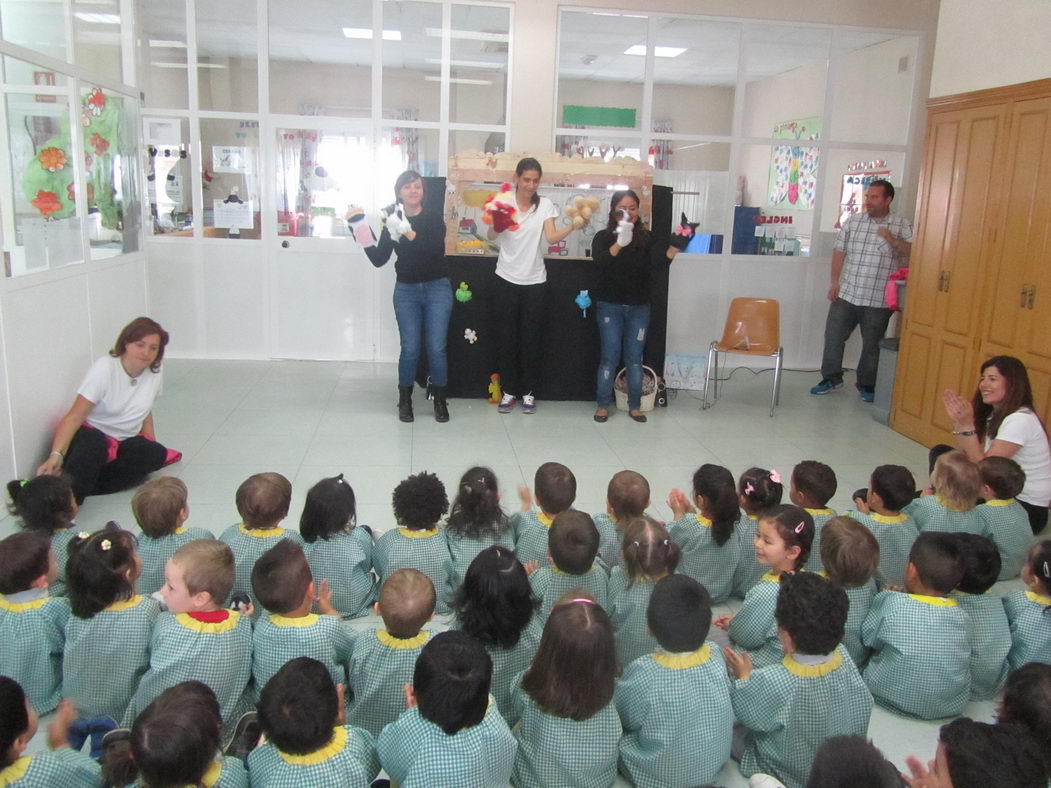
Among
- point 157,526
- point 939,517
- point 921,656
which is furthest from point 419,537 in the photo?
point 939,517

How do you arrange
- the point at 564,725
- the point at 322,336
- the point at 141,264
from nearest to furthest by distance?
the point at 564,725 → the point at 141,264 → the point at 322,336

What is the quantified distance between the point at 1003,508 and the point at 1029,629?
0.79m

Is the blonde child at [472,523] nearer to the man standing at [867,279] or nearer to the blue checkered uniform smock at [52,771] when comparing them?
the blue checkered uniform smock at [52,771]

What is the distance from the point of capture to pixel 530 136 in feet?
22.9

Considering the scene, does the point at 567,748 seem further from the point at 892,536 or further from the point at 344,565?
the point at 892,536

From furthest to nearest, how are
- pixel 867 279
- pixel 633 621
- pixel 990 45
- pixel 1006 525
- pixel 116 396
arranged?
pixel 867 279, pixel 990 45, pixel 116 396, pixel 1006 525, pixel 633 621

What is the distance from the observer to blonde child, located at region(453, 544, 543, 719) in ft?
6.97

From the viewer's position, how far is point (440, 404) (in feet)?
17.6

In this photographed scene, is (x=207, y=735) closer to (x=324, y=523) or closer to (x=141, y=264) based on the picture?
(x=324, y=523)

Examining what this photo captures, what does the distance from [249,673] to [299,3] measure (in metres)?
6.18

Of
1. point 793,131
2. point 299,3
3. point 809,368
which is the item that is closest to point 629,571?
point 809,368

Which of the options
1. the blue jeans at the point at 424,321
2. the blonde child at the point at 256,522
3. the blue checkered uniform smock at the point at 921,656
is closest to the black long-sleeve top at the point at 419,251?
the blue jeans at the point at 424,321

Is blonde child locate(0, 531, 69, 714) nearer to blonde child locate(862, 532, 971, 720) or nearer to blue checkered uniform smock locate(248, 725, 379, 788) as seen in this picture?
blue checkered uniform smock locate(248, 725, 379, 788)

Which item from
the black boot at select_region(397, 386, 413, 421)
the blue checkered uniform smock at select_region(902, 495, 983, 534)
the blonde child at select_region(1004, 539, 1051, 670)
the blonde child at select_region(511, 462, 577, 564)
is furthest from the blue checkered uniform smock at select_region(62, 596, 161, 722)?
the black boot at select_region(397, 386, 413, 421)
